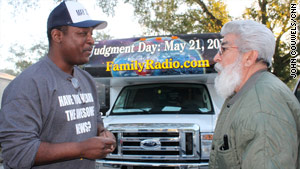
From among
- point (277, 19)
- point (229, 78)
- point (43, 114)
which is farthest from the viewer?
point (277, 19)

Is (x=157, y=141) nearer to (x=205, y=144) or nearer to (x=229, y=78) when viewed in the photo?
(x=205, y=144)

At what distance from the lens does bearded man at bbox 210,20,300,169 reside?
139 cm

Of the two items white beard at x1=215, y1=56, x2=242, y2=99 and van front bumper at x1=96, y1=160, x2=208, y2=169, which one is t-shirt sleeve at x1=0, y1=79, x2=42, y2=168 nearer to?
white beard at x1=215, y1=56, x2=242, y2=99

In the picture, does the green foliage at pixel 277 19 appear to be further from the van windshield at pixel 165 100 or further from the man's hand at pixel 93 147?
the man's hand at pixel 93 147

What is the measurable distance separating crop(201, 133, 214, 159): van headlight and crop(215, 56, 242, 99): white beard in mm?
2210

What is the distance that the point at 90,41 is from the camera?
2.05 metres

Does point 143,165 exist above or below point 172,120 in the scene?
below

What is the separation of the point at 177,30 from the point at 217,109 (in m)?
10.2

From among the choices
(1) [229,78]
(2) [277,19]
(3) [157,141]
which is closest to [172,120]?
(3) [157,141]

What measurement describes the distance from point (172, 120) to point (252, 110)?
2911 millimetres

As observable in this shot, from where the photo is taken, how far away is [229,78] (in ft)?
6.17

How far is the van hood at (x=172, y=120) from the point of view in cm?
422

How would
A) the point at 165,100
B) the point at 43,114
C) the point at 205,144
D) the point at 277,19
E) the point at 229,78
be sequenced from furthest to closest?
the point at 277,19 < the point at 165,100 < the point at 205,144 < the point at 229,78 < the point at 43,114

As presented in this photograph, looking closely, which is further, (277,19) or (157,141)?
(277,19)
